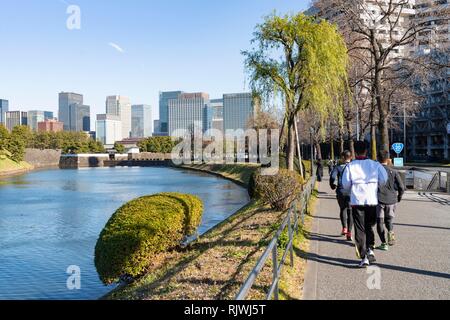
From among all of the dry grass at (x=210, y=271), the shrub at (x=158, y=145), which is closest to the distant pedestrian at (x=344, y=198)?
the dry grass at (x=210, y=271)

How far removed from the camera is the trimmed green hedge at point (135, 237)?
309 inches

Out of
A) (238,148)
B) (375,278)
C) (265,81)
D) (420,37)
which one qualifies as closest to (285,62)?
(265,81)

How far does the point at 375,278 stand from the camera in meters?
6.07

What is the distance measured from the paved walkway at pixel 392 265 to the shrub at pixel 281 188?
5.74ft

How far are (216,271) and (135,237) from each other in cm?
175

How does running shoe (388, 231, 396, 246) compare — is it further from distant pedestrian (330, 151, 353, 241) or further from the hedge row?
the hedge row

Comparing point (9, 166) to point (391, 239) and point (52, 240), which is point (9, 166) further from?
point (391, 239)

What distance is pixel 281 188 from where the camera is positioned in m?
13.3

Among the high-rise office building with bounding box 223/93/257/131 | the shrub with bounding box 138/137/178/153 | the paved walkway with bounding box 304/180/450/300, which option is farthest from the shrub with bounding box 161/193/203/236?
the shrub with bounding box 138/137/178/153

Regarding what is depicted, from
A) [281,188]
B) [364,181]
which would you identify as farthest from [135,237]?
[281,188]

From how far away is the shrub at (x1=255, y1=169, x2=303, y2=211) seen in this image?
43.2 ft

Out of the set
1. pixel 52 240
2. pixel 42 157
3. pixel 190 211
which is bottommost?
pixel 52 240

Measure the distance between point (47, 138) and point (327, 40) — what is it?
114931mm

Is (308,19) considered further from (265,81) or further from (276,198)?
(276,198)
